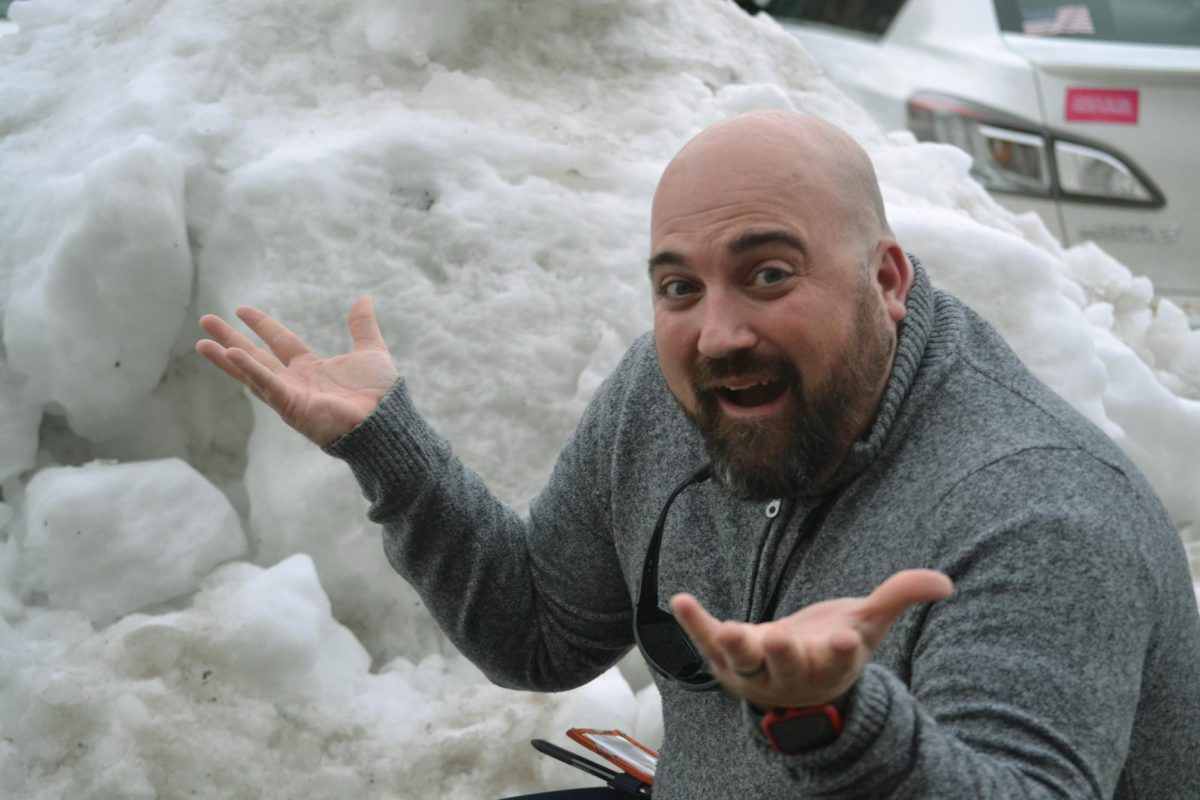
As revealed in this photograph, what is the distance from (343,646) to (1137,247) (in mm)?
3651

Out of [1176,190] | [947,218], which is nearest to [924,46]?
[1176,190]

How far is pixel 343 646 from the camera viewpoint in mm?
2658

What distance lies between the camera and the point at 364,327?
2115 millimetres

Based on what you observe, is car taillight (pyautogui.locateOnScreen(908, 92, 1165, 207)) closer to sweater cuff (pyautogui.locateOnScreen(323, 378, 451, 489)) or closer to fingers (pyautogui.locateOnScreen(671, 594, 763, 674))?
sweater cuff (pyautogui.locateOnScreen(323, 378, 451, 489))

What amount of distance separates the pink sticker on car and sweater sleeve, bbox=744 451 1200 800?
392 centimetres

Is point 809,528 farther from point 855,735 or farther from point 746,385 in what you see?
point 855,735

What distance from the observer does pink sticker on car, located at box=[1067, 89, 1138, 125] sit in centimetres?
512

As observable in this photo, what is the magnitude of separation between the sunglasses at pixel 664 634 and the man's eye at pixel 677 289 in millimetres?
245

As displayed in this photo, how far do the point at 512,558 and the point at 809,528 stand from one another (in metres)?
0.62

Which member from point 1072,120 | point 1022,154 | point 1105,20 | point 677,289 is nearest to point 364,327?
point 677,289

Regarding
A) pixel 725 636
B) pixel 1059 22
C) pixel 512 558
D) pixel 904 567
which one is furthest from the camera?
pixel 1059 22

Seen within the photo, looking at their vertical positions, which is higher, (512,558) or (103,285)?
(103,285)

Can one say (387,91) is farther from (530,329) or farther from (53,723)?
(53,723)

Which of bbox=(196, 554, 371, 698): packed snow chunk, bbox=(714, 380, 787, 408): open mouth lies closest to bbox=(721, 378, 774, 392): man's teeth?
bbox=(714, 380, 787, 408): open mouth
